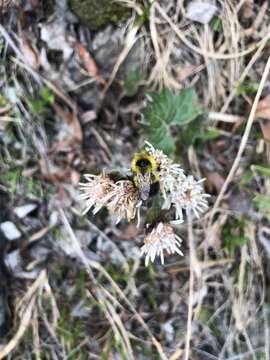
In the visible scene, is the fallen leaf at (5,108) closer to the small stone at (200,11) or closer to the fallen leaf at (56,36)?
the fallen leaf at (56,36)

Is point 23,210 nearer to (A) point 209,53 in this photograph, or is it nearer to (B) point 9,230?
(B) point 9,230

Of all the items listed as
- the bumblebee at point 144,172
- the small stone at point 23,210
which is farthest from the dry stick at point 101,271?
the bumblebee at point 144,172

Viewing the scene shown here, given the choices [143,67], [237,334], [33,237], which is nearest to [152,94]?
[143,67]

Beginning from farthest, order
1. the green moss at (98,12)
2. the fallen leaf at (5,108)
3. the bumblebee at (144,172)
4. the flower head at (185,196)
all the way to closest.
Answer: the fallen leaf at (5,108)
the green moss at (98,12)
the flower head at (185,196)
the bumblebee at (144,172)

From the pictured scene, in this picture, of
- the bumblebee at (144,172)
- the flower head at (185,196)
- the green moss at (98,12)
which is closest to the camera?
the bumblebee at (144,172)

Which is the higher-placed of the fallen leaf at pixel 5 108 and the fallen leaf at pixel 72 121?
the fallen leaf at pixel 5 108

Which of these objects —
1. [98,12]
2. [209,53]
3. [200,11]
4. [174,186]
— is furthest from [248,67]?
[174,186]

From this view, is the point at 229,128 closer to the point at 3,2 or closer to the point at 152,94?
the point at 152,94
